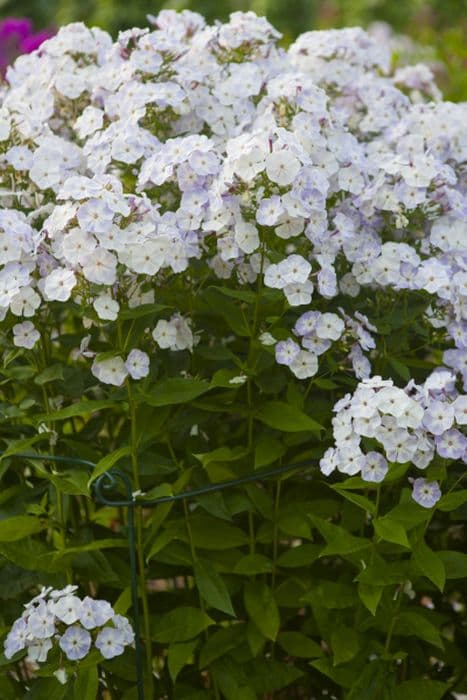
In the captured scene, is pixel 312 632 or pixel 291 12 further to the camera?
pixel 291 12

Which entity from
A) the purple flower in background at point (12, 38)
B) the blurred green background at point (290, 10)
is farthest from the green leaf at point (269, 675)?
the blurred green background at point (290, 10)

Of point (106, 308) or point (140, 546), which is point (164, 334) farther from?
point (140, 546)

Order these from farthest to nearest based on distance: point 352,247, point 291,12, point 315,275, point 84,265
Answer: point 291,12 < point 352,247 < point 315,275 < point 84,265

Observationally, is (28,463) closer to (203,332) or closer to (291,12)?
(203,332)

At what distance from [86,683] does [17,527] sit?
31cm

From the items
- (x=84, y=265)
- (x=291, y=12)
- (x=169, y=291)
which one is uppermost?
(x=84, y=265)

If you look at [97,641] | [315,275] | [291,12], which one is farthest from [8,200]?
[291,12]

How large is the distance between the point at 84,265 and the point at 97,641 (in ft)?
2.18

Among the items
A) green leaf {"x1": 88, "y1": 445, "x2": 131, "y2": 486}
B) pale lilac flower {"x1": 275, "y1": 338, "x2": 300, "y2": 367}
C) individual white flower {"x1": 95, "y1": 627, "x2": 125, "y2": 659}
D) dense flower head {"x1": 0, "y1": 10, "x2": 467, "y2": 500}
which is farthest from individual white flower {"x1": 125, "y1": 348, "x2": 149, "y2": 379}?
individual white flower {"x1": 95, "y1": 627, "x2": 125, "y2": 659}

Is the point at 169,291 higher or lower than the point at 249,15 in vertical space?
lower

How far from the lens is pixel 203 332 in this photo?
222 centimetres

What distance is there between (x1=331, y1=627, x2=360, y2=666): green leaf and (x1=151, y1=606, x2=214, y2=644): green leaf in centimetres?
25

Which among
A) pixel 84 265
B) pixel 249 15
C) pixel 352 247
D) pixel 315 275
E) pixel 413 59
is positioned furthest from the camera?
pixel 413 59

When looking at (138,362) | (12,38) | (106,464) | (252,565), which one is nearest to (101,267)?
(138,362)
